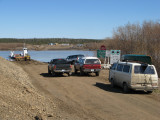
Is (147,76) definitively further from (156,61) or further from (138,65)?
(156,61)

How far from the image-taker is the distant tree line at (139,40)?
32062 millimetres

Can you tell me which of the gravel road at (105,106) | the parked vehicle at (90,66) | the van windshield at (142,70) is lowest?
the gravel road at (105,106)

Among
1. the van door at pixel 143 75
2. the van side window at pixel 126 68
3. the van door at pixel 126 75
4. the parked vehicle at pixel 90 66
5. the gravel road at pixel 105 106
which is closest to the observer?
the gravel road at pixel 105 106

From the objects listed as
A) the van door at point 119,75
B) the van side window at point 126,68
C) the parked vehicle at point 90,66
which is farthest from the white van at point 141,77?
the parked vehicle at point 90,66

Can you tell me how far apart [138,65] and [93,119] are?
6.39 metres

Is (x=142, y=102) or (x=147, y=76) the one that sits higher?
(x=147, y=76)

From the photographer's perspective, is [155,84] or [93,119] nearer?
[93,119]

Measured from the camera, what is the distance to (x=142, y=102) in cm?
1198

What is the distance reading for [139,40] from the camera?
116ft

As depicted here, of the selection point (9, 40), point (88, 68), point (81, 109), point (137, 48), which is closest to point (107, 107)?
point (81, 109)

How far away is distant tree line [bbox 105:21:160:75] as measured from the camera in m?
32.1

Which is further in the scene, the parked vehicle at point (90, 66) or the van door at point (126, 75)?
the parked vehicle at point (90, 66)

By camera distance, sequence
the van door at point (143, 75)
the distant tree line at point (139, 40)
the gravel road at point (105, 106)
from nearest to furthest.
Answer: the gravel road at point (105, 106), the van door at point (143, 75), the distant tree line at point (139, 40)

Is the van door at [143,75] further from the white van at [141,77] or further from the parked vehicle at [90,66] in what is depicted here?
the parked vehicle at [90,66]
